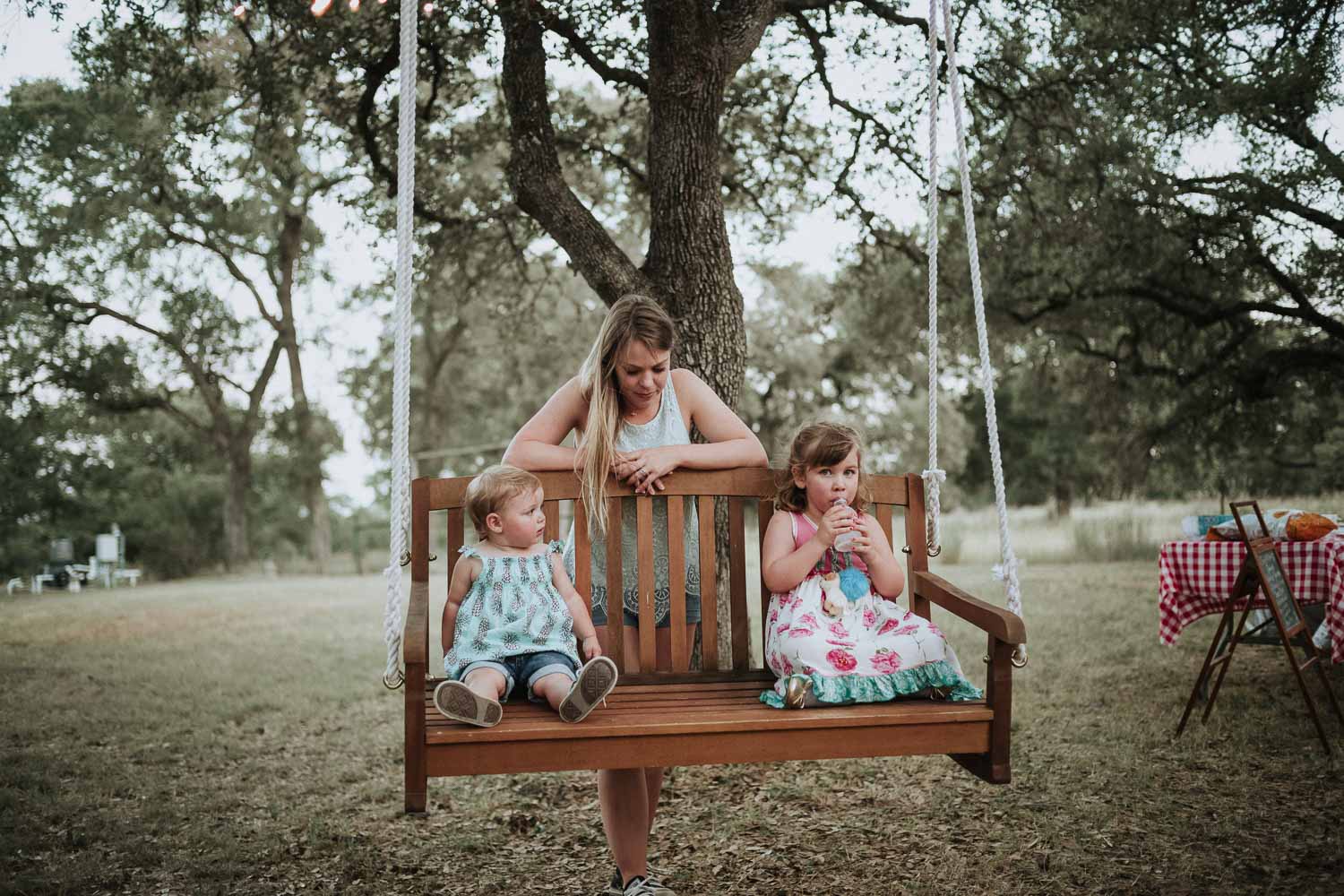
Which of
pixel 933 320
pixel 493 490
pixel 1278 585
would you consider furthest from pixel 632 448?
pixel 1278 585

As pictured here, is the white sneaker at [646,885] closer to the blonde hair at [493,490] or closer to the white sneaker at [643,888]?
the white sneaker at [643,888]

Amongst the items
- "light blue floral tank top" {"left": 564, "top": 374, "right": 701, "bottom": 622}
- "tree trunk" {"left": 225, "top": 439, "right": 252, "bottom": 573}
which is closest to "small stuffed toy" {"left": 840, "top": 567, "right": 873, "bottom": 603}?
"light blue floral tank top" {"left": 564, "top": 374, "right": 701, "bottom": 622}

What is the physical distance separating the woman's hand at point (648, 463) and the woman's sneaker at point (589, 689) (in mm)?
757

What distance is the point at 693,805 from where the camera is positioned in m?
4.64

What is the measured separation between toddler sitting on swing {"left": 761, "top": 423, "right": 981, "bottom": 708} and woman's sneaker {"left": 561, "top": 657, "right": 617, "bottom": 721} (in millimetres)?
506

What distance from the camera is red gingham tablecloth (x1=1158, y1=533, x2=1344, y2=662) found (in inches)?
198

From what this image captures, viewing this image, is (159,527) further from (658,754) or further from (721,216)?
(658,754)

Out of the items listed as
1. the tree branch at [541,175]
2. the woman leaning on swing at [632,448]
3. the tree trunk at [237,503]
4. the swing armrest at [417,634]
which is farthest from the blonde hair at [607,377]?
the tree trunk at [237,503]

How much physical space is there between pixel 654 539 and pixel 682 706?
77 cm

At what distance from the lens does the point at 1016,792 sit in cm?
465

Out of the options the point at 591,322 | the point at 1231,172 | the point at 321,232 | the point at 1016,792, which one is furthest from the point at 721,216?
the point at 321,232

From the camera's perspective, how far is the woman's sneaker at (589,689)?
8.11 ft

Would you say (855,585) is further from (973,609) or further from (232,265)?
(232,265)

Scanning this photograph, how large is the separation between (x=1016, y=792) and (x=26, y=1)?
19.5ft
